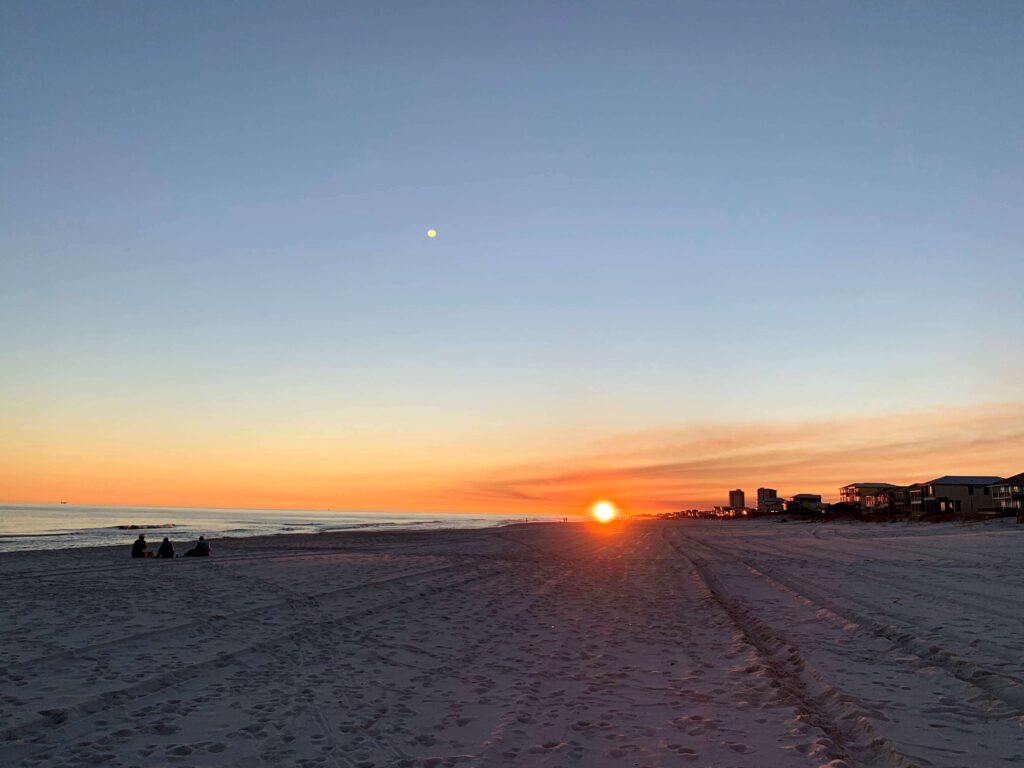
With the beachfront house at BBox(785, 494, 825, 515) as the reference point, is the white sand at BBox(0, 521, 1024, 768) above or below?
above

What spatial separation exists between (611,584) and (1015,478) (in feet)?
266

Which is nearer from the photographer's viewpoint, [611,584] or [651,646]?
[651,646]

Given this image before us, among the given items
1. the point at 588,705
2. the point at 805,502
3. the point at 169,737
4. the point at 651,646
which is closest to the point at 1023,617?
the point at 651,646

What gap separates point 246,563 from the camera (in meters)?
24.3

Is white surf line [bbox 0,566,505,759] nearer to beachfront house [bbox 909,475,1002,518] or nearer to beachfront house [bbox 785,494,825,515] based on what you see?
beachfront house [bbox 909,475,1002,518]

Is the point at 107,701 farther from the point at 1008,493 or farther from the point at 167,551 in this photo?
the point at 1008,493

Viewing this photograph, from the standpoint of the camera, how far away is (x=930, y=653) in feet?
30.3

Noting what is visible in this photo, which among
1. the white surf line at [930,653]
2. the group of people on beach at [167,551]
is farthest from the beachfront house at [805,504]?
the white surf line at [930,653]

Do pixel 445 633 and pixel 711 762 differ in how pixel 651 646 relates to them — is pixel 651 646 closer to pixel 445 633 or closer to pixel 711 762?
pixel 445 633

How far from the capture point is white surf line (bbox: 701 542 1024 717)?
7.36 metres

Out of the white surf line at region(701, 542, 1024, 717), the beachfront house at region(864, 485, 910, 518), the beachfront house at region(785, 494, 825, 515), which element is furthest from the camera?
the beachfront house at region(785, 494, 825, 515)

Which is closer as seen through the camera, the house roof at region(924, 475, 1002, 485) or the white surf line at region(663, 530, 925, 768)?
the white surf line at region(663, 530, 925, 768)

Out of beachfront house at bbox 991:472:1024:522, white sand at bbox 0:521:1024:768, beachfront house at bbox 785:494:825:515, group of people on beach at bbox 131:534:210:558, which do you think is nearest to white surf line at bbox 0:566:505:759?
white sand at bbox 0:521:1024:768

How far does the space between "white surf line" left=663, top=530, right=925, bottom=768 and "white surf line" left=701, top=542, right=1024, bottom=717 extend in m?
1.66
